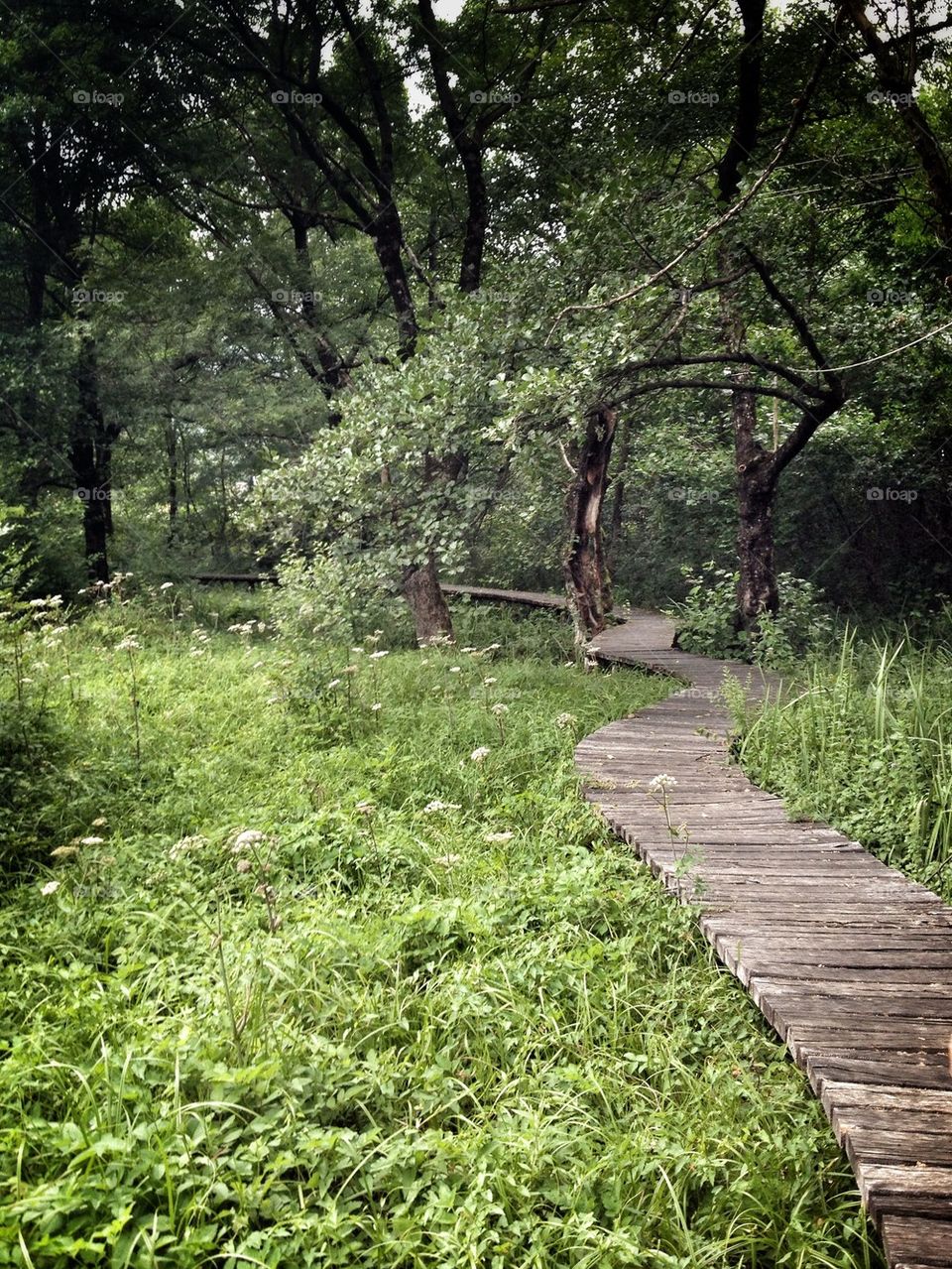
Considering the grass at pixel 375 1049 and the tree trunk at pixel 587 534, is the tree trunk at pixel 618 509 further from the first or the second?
the grass at pixel 375 1049

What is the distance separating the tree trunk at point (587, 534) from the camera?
36.8 ft

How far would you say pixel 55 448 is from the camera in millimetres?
13109

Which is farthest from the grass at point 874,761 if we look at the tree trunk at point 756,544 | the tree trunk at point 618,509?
the tree trunk at point 618,509

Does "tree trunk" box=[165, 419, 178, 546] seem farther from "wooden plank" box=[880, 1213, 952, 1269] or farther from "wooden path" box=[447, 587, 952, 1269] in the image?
"wooden plank" box=[880, 1213, 952, 1269]

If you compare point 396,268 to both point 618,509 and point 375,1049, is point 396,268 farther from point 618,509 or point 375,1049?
point 375,1049

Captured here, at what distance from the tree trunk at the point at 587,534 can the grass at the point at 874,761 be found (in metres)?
5.73

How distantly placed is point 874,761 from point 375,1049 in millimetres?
3367

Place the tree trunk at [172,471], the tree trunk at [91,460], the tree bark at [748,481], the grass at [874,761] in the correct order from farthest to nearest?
the tree trunk at [172,471], the tree trunk at [91,460], the tree bark at [748,481], the grass at [874,761]

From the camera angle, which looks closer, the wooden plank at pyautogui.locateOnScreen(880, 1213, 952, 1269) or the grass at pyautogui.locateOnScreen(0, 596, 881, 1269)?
the wooden plank at pyautogui.locateOnScreen(880, 1213, 952, 1269)

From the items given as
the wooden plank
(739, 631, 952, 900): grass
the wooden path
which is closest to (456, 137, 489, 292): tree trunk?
(739, 631, 952, 900): grass

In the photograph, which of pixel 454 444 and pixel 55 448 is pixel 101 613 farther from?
pixel 454 444

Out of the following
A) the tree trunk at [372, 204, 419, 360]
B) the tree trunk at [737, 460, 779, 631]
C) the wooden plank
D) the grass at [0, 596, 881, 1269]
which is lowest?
the grass at [0, 596, 881, 1269]

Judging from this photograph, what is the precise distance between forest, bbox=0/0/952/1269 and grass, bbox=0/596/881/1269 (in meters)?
0.02

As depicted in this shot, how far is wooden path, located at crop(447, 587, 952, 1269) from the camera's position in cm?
212
